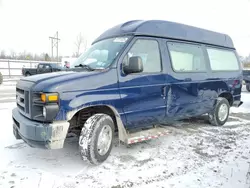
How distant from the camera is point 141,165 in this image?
360 cm

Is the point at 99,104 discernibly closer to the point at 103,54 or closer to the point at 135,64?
the point at 135,64

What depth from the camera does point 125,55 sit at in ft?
12.3

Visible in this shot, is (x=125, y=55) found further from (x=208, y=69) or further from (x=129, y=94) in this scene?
(x=208, y=69)

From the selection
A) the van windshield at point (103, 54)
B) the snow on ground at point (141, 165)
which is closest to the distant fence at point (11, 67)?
the snow on ground at point (141, 165)

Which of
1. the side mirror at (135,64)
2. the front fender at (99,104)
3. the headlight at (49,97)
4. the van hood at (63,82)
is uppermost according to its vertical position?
the side mirror at (135,64)

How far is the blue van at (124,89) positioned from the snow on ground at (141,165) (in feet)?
1.15

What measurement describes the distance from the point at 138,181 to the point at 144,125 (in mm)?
1314

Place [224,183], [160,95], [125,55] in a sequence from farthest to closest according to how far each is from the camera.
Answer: [160,95] < [125,55] < [224,183]

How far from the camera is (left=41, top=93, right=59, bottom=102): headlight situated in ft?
9.77

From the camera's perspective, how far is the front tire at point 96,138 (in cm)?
332

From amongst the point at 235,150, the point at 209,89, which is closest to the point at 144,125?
the point at 235,150

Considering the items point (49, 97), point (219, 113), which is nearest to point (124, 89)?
point (49, 97)

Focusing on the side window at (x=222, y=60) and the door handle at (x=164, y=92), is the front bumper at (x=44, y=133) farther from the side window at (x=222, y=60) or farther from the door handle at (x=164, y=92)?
the side window at (x=222, y=60)

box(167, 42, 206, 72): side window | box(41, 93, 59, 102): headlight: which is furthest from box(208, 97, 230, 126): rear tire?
box(41, 93, 59, 102): headlight
